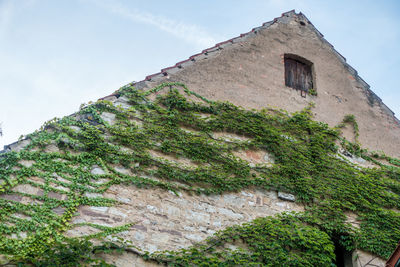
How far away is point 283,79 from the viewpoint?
7.73 m

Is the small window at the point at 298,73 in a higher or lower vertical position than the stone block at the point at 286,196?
higher

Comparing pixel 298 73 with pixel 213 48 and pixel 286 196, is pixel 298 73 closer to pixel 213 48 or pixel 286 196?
pixel 213 48

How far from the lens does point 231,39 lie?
7.74 metres

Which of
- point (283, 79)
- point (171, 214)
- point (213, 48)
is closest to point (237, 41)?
point (213, 48)

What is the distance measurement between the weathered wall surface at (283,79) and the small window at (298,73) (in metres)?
0.15

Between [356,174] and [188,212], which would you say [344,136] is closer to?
[356,174]

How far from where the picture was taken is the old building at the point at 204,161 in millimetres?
4660

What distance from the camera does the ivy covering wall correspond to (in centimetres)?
443

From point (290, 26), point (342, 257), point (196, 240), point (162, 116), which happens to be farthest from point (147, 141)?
point (290, 26)

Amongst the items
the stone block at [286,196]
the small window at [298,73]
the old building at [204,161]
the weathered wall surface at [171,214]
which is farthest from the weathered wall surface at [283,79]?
the weathered wall surface at [171,214]

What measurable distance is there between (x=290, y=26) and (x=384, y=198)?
15.1 ft

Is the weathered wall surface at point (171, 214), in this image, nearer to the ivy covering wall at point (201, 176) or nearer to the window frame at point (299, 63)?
the ivy covering wall at point (201, 176)

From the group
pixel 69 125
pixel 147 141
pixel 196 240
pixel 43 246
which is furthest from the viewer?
pixel 147 141

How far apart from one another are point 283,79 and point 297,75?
65cm
